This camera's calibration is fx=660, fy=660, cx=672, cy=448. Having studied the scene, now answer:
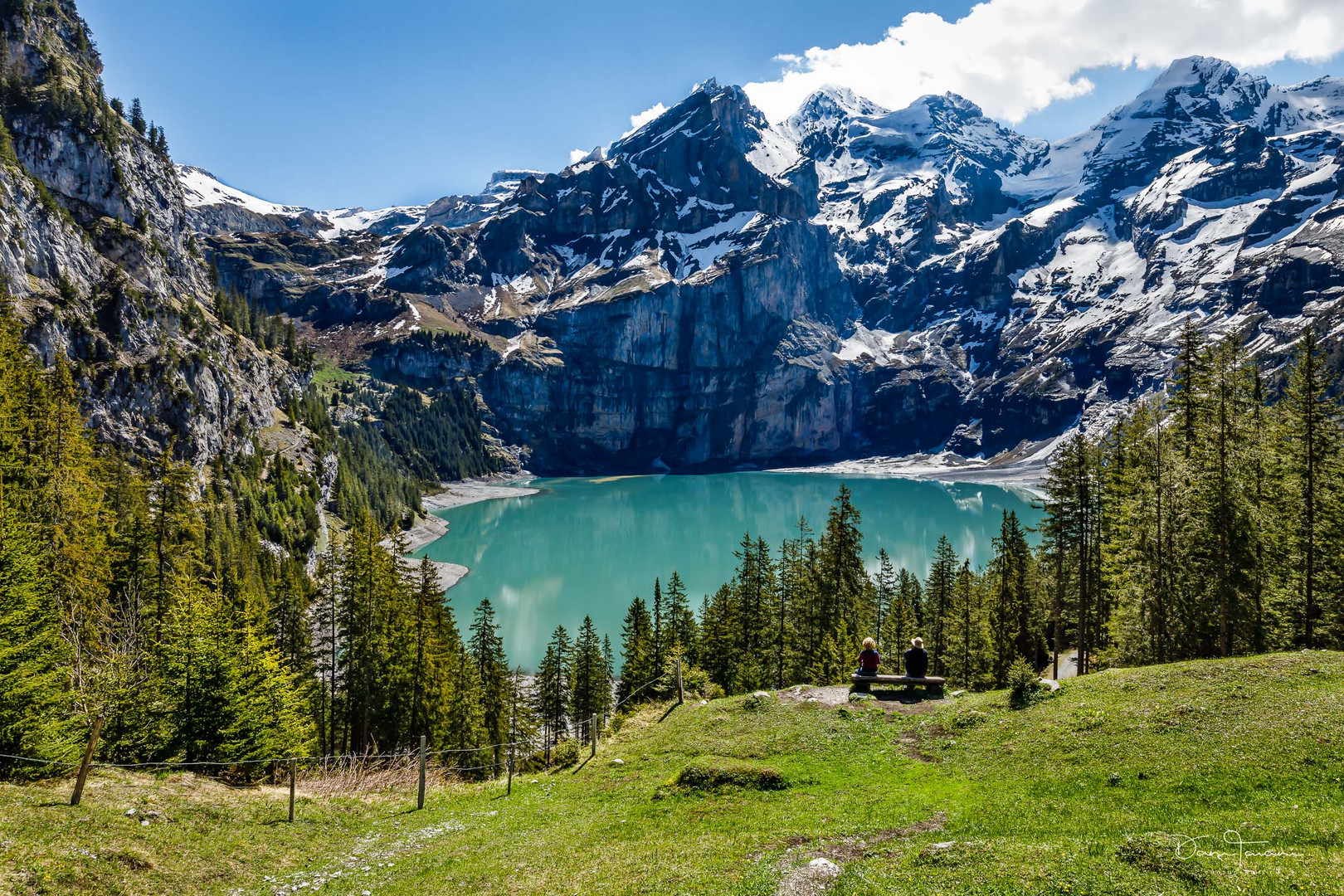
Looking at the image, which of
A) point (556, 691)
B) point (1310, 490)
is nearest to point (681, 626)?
point (556, 691)

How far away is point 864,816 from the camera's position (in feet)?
44.1

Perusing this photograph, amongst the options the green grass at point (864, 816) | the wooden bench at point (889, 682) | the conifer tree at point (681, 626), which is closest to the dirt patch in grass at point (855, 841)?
the green grass at point (864, 816)

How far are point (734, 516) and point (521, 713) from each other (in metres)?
140

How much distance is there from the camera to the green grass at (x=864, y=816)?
387 inches

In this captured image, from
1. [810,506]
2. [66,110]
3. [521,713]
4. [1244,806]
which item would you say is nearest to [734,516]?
[810,506]

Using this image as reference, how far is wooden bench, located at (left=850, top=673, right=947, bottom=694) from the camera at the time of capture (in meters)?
22.3

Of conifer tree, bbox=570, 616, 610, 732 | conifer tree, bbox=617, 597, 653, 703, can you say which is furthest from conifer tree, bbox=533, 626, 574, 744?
conifer tree, bbox=617, 597, 653, 703

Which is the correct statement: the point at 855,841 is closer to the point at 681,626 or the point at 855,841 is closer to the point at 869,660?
the point at 869,660

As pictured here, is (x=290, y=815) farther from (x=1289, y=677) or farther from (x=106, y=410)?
(x=106, y=410)

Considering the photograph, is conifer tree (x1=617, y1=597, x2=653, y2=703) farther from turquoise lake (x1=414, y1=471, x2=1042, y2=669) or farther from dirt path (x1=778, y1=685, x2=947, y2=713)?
turquoise lake (x1=414, y1=471, x2=1042, y2=669)

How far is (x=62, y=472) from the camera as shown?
2942 cm

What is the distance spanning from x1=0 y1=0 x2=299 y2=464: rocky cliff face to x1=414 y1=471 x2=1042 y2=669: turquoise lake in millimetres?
45768

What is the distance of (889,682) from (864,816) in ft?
33.6

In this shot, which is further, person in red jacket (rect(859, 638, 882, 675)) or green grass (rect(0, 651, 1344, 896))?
person in red jacket (rect(859, 638, 882, 675))
